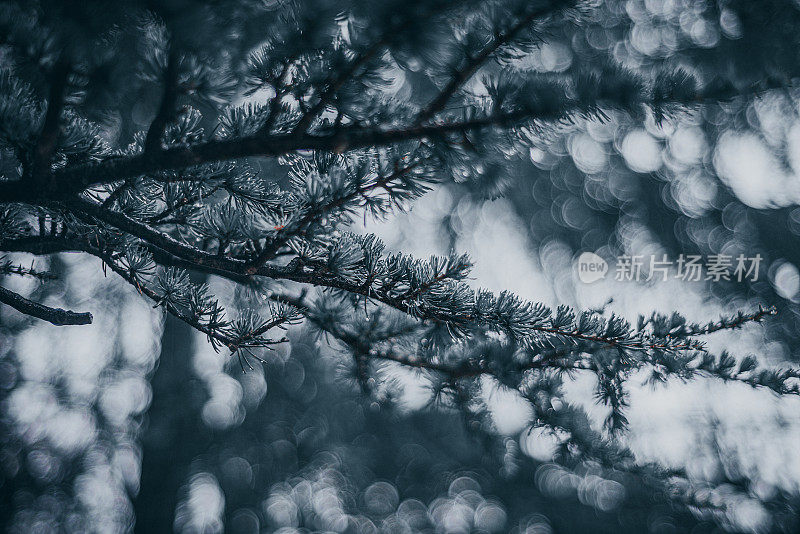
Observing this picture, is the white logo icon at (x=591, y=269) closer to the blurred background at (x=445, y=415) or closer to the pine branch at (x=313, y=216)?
the blurred background at (x=445, y=415)

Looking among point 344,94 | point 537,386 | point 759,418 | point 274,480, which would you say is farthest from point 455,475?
point 344,94

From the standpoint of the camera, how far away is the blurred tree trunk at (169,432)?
3266 mm

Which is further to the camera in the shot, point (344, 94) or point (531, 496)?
point (531, 496)

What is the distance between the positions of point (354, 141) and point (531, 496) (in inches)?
145

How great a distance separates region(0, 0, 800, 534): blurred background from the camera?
2.81 meters

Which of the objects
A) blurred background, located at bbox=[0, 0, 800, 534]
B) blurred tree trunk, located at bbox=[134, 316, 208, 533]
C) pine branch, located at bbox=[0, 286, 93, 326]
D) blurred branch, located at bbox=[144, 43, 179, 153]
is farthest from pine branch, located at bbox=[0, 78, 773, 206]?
blurred tree trunk, located at bbox=[134, 316, 208, 533]

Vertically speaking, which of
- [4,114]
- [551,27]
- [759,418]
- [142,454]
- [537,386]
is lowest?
[142,454]

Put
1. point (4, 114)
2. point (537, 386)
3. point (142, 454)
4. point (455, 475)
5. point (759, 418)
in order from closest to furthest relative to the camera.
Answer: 1. point (4, 114)
2. point (537, 386)
3. point (759, 418)
4. point (142, 454)
5. point (455, 475)

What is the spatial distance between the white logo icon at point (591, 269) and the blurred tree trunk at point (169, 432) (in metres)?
3.02

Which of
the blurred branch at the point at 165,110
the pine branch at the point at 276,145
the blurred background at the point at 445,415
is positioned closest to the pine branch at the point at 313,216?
the pine branch at the point at 276,145

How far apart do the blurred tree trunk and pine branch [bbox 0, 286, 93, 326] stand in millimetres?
3205

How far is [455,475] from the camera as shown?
3.80m

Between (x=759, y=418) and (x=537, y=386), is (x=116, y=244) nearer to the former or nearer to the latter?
(x=537, y=386)

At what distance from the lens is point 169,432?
352 centimetres
